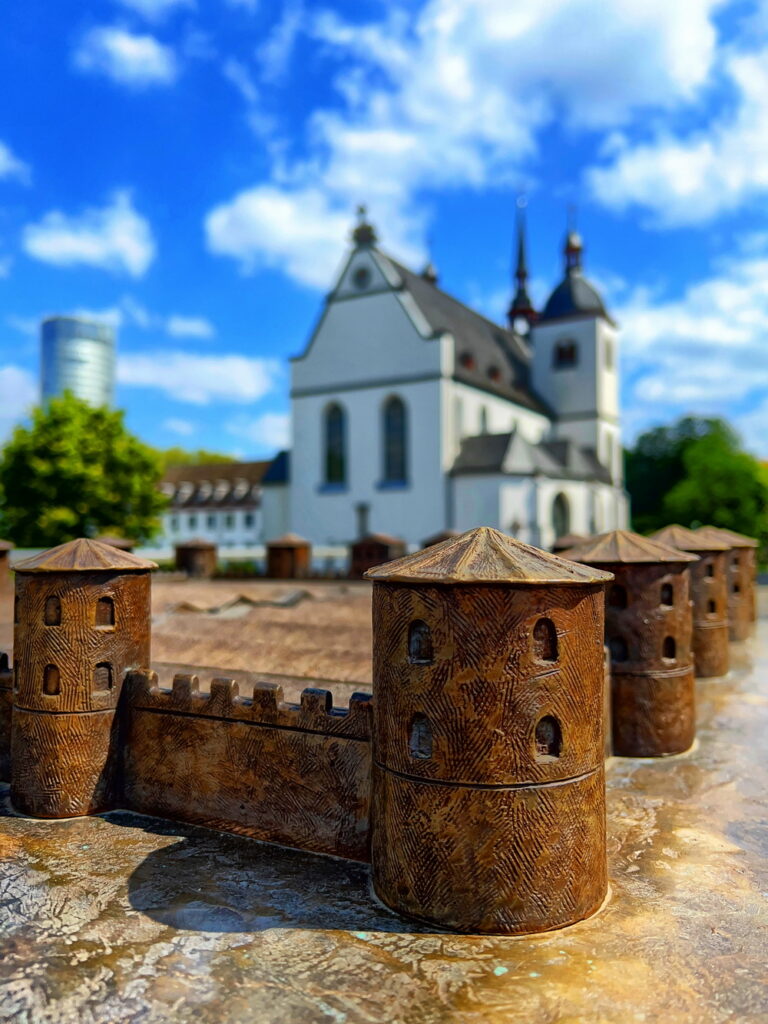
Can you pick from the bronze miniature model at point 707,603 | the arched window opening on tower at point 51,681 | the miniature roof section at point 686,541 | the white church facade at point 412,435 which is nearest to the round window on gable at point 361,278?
the white church facade at point 412,435

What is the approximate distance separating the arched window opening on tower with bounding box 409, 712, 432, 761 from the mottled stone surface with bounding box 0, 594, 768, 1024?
3.71ft

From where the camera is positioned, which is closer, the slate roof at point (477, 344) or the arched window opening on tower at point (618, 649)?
the arched window opening on tower at point (618, 649)

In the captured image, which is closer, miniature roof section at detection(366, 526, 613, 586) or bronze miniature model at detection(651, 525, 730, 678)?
miniature roof section at detection(366, 526, 613, 586)

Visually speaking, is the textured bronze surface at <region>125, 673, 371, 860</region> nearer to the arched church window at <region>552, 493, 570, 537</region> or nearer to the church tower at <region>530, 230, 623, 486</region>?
the arched church window at <region>552, 493, 570, 537</region>

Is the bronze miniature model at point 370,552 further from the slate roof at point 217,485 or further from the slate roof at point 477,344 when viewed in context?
the slate roof at point 217,485

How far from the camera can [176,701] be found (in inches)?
316

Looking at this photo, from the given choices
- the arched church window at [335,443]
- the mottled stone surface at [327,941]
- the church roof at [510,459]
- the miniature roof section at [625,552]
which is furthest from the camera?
the arched church window at [335,443]

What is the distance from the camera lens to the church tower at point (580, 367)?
52.5 metres

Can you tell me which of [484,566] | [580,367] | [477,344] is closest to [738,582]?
[484,566]

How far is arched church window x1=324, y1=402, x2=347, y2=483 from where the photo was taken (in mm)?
45469

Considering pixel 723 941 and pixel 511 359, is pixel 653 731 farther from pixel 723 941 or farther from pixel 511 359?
pixel 511 359

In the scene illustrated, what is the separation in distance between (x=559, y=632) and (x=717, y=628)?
1051 centimetres

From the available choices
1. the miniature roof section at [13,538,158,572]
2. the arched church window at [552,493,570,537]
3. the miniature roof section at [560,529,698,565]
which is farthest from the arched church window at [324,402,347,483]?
the miniature roof section at [13,538,158,572]

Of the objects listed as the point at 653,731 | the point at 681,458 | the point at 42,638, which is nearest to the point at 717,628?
the point at 653,731
